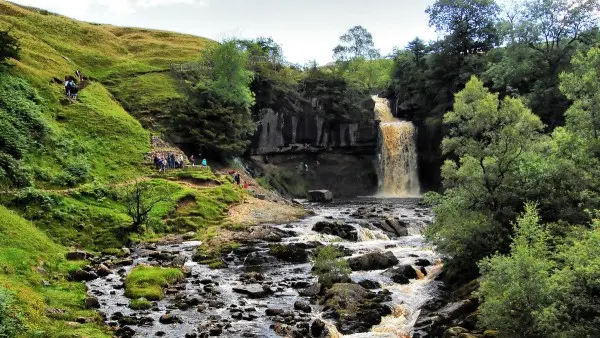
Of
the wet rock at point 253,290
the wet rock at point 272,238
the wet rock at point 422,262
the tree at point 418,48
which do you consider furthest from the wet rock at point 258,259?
the tree at point 418,48

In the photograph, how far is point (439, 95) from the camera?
247ft

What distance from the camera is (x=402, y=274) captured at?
28.2 meters

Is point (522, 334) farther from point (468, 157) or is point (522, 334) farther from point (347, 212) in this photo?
point (347, 212)

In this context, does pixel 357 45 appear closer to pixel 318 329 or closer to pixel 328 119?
pixel 328 119

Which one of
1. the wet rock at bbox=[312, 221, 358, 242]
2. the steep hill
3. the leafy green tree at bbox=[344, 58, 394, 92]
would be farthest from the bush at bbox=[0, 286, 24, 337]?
the leafy green tree at bbox=[344, 58, 394, 92]

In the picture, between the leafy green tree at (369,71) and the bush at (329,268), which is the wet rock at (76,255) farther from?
the leafy green tree at (369,71)

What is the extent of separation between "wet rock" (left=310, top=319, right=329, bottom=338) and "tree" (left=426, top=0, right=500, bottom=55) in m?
64.8

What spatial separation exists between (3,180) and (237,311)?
2311cm

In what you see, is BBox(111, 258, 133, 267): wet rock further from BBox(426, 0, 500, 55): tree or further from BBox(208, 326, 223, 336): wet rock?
BBox(426, 0, 500, 55): tree

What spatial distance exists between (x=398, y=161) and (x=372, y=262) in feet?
172

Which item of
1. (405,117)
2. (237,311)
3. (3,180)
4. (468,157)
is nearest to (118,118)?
(3,180)

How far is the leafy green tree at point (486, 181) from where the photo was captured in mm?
23766

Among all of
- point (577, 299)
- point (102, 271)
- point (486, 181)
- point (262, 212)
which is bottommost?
point (102, 271)

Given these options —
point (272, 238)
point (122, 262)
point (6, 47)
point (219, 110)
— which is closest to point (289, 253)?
point (272, 238)
